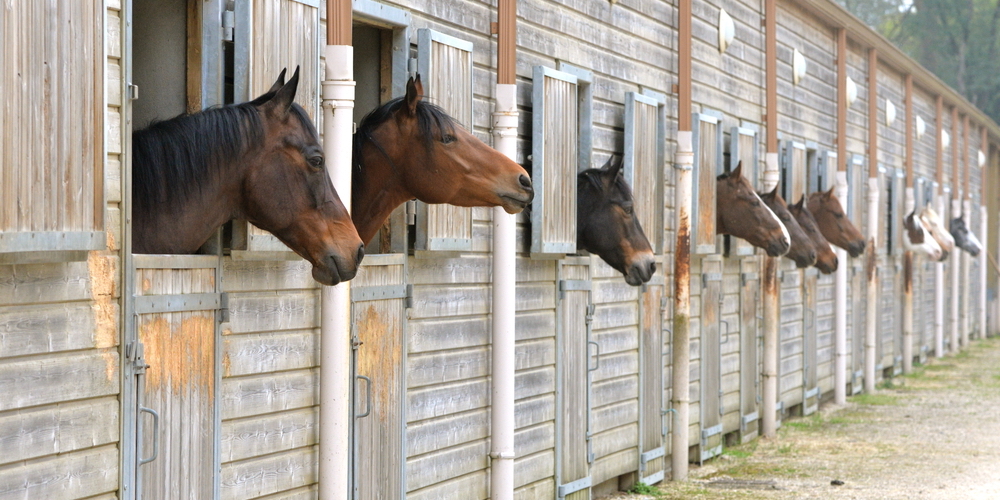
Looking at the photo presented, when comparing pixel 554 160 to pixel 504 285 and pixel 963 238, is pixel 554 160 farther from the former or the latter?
pixel 963 238

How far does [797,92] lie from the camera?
12.4 m

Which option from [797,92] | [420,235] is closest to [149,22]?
[420,235]

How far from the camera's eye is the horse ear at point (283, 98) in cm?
396

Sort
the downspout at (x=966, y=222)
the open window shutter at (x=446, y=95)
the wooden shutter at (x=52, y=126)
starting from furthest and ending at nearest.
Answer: the downspout at (x=966, y=222) → the open window shutter at (x=446, y=95) → the wooden shutter at (x=52, y=126)

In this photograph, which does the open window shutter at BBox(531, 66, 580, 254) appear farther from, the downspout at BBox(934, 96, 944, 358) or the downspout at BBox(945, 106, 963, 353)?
the downspout at BBox(945, 106, 963, 353)

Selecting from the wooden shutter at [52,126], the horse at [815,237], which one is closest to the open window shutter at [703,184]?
the horse at [815,237]

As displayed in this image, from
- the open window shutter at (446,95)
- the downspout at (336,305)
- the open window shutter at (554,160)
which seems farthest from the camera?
the open window shutter at (554,160)

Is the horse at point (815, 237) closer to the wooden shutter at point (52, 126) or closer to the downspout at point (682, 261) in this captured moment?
the downspout at point (682, 261)

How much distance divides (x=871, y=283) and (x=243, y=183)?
40.0ft

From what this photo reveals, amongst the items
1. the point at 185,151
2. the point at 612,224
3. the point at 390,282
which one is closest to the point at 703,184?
the point at 612,224

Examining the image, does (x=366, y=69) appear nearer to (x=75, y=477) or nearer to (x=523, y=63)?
(x=523, y=63)

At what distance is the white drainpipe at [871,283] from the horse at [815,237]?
13.2ft

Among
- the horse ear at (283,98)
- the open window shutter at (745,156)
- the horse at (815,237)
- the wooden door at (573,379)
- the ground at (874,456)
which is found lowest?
the ground at (874,456)

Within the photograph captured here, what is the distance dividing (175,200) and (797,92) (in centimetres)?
953
